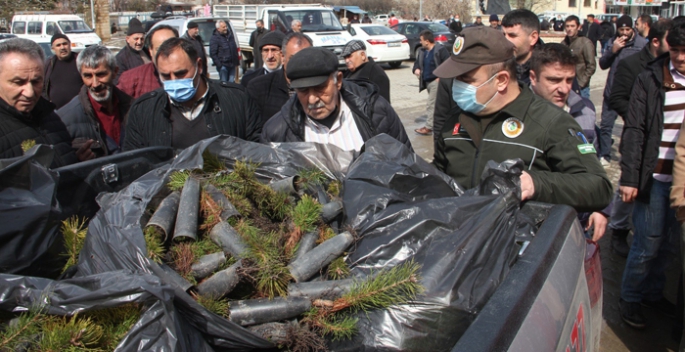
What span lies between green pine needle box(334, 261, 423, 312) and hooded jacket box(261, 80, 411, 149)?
5.51 feet

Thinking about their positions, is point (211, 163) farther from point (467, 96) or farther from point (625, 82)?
point (625, 82)

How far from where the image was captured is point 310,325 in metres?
1.70

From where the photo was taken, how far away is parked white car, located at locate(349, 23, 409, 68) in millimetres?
19359

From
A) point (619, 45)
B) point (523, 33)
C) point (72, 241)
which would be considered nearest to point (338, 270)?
point (72, 241)

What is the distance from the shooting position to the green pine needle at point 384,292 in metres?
1.65

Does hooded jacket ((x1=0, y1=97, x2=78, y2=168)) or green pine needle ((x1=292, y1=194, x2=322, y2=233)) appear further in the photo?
hooded jacket ((x1=0, y1=97, x2=78, y2=168))

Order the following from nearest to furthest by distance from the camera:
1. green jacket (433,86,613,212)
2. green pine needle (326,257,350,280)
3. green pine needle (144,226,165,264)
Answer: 1. green pine needle (144,226,165,264)
2. green pine needle (326,257,350,280)
3. green jacket (433,86,613,212)

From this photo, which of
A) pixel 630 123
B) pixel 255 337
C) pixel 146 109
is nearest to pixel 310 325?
pixel 255 337

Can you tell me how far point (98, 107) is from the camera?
4.18 metres

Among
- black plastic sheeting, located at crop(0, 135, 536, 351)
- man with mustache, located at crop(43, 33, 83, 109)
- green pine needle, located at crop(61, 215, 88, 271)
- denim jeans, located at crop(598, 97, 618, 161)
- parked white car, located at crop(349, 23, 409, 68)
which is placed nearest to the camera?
black plastic sheeting, located at crop(0, 135, 536, 351)

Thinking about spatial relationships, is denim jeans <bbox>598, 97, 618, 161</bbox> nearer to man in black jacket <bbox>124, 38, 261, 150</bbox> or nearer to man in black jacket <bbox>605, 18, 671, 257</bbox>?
man in black jacket <bbox>605, 18, 671, 257</bbox>

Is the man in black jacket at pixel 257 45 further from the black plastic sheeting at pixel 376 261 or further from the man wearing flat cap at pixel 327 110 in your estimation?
the black plastic sheeting at pixel 376 261

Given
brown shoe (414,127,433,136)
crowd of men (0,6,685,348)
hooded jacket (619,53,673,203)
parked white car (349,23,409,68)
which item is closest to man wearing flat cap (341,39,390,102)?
crowd of men (0,6,685,348)

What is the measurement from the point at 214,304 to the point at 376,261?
0.54 meters
